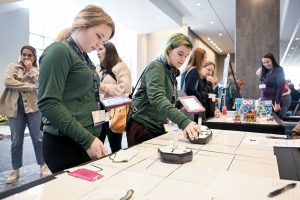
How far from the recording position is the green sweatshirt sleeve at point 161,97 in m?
1.22

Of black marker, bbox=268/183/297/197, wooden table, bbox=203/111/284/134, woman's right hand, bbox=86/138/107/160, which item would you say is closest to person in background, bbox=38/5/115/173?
woman's right hand, bbox=86/138/107/160

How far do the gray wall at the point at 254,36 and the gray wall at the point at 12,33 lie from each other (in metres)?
4.66

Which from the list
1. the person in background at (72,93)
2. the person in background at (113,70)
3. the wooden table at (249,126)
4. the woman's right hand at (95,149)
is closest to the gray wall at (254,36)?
the wooden table at (249,126)

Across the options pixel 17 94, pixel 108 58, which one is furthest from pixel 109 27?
pixel 17 94

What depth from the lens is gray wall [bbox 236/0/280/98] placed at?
4.72 metres

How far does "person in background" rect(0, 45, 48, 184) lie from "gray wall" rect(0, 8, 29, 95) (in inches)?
155

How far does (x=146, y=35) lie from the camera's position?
9.18 m

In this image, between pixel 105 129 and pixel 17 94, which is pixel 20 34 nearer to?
pixel 17 94

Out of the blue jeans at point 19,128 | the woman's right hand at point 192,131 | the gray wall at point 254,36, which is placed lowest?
the blue jeans at point 19,128

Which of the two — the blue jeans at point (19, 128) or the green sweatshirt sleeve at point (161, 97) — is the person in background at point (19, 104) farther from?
the green sweatshirt sleeve at point (161, 97)

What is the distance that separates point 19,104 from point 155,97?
160cm

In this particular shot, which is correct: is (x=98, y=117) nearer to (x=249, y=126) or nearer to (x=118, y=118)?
(x=118, y=118)

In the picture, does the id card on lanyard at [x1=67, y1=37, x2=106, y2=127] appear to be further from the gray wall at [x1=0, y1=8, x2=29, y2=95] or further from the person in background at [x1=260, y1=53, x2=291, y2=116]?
the gray wall at [x1=0, y1=8, x2=29, y2=95]

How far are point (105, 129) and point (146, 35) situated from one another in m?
7.75
